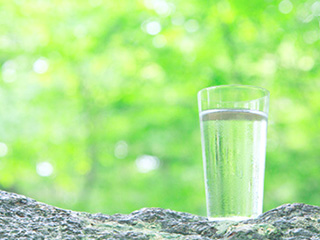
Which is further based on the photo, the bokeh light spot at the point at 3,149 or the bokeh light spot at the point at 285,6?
the bokeh light spot at the point at 3,149

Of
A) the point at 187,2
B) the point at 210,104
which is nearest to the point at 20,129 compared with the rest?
the point at 187,2

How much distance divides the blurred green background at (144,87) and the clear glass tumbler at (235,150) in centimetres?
435

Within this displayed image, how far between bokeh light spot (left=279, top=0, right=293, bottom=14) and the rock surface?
4979 mm

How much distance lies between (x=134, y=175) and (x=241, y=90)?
6542 millimetres

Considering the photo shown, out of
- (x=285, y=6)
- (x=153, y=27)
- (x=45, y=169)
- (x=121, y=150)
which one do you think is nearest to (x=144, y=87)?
(x=153, y=27)

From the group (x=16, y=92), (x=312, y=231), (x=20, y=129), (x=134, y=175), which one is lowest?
(x=312, y=231)

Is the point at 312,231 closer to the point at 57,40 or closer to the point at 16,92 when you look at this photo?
the point at 57,40

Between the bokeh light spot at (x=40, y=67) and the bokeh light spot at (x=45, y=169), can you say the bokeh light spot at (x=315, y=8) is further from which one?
the bokeh light spot at (x=45, y=169)

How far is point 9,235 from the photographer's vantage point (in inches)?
32.7

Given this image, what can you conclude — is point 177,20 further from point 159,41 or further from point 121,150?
point 121,150

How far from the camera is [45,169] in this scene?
25.7 ft

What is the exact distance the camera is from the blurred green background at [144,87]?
19.2ft

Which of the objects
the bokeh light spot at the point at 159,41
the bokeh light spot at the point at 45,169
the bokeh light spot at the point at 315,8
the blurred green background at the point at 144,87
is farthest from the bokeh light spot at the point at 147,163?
the bokeh light spot at the point at 315,8

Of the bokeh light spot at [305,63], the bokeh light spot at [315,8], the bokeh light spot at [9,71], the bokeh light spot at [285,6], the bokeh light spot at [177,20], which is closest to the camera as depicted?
the bokeh light spot at [315,8]
